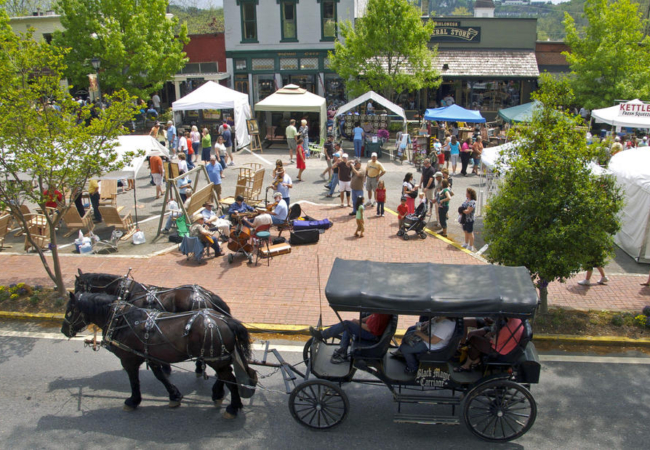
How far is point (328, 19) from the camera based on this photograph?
2983cm

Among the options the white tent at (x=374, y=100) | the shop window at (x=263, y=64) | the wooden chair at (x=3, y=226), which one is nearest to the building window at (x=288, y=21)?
the shop window at (x=263, y=64)

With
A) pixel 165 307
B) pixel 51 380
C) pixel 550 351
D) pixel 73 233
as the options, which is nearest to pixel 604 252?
pixel 550 351

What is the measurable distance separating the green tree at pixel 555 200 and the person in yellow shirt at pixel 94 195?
34.4 ft

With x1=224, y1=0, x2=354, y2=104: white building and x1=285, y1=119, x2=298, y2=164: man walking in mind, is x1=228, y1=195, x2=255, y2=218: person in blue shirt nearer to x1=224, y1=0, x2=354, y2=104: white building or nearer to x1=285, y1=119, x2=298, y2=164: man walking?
x1=285, y1=119, x2=298, y2=164: man walking

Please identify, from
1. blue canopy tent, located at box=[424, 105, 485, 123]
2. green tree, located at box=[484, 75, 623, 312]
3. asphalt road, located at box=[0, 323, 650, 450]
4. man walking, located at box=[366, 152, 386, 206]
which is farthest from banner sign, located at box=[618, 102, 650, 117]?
asphalt road, located at box=[0, 323, 650, 450]

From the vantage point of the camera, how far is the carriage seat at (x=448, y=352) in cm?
634

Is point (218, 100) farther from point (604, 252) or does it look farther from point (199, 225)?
point (604, 252)

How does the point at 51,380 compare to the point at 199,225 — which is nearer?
the point at 51,380

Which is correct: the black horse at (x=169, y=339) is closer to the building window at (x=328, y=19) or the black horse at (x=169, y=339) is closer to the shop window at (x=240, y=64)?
the building window at (x=328, y=19)

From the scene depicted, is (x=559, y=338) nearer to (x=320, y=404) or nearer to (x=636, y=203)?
(x=320, y=404)

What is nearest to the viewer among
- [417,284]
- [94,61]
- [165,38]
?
[417,284]

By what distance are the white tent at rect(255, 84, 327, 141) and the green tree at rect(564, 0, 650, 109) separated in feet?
38.7

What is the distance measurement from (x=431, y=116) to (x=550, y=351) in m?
15.7

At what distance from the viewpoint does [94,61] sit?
68.9 feet
